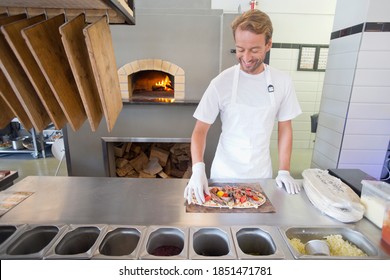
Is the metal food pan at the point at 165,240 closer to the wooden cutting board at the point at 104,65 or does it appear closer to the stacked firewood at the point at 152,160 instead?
the wooden cutting board at the point at 104,65

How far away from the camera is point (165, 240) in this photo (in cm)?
94

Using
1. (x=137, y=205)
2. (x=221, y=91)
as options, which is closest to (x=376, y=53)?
(x=221, y=91)

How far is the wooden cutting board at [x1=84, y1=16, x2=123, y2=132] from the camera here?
78 cm

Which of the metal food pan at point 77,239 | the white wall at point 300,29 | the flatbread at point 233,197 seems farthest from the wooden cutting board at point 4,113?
the white wall at point 300,29

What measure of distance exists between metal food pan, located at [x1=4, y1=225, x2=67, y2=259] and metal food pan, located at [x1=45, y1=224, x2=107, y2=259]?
3 centimetres

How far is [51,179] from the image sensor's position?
139cm

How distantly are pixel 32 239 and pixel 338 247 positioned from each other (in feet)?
3.80

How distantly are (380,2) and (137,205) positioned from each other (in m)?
2.42

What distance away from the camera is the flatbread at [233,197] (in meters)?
1.10

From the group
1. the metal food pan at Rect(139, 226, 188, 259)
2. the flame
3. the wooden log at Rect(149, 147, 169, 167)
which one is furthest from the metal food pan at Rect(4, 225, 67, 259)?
the flame

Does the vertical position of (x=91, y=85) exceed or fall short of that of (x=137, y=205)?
it exceeds it

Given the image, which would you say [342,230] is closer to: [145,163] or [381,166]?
[381,166]

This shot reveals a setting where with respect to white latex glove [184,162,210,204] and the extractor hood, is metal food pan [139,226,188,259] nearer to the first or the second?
white latex glove [184,162,210,204]

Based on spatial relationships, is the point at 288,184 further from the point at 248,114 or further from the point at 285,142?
the point at 248,114
